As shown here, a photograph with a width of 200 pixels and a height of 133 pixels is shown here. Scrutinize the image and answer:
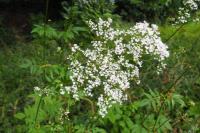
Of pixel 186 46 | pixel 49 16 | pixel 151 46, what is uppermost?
pixel 49 16

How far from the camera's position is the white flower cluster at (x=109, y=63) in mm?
3605

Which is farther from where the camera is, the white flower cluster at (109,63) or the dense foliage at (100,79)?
the dense foliage at (100,79)

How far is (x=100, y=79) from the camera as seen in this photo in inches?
147

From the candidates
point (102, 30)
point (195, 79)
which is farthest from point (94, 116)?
point (195, 79)

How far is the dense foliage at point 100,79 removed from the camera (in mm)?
3717

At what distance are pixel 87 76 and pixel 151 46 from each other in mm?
566

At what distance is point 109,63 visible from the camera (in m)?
3.70

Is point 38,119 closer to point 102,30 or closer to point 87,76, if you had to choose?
point 87,76

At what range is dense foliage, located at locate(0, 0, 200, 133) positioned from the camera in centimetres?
372

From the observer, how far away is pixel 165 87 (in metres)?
5.32

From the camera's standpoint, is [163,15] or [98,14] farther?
[163,15]

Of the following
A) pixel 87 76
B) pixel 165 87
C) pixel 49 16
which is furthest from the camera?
pixel 49 16

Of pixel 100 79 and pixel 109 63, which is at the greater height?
pixel 109 63

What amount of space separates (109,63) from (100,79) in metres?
0.14
